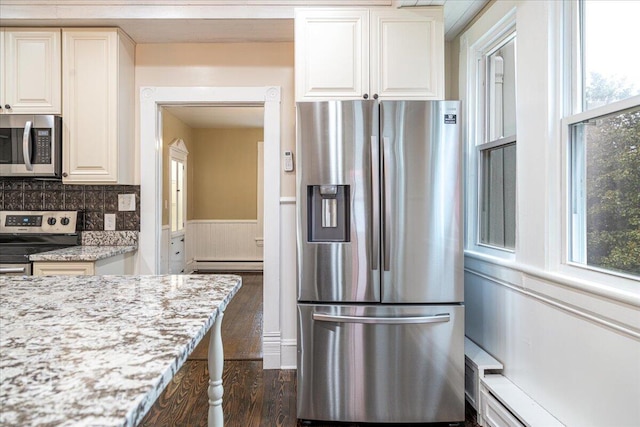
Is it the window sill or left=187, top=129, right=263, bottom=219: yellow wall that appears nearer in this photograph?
the window sill

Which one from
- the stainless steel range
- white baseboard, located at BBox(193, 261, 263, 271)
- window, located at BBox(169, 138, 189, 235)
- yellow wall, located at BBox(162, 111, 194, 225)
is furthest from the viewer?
white baseboard, located at BBox(193, 261, 263, 271)

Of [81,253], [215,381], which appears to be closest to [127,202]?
[81,253]

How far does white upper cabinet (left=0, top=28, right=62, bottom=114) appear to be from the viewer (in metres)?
2.45

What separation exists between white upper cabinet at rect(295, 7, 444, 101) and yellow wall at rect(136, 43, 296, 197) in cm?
52

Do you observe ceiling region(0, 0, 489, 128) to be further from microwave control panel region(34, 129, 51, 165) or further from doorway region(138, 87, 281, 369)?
microwave control panel region(34, 129, 51, 165)

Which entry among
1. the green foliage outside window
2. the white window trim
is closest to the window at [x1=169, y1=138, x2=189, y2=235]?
the white window trim

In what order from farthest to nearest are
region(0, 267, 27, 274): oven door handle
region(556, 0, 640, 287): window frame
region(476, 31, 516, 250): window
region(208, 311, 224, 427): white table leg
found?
region(0, 267, 27, 274): oven door handle < region(476, 31, 516, 250): window < region(556, 0, 640, 287): window frame < region(208, 311, 224, 427): white table leg

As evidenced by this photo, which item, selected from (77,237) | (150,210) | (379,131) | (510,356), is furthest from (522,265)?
(77,237)

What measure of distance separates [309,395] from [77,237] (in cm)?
201

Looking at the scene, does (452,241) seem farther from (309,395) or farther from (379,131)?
(309,395)

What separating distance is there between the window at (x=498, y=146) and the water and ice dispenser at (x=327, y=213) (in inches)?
36.5

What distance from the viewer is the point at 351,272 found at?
77.2 inches

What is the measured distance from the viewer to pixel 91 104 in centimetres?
248

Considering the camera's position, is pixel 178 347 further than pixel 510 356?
No
